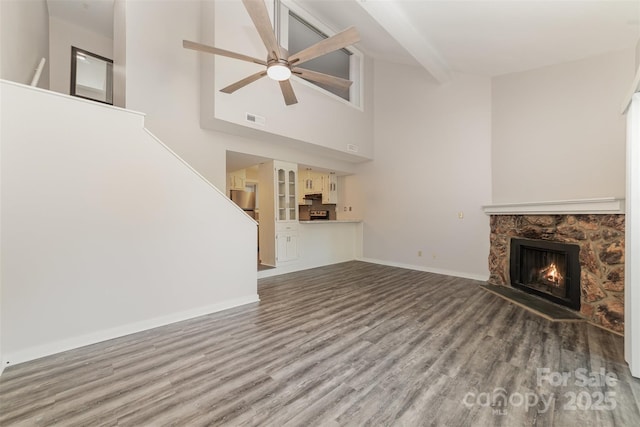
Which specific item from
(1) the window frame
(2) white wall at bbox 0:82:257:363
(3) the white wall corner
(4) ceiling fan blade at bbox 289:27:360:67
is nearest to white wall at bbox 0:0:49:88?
(2) white wall at bbox 0:82:257:363

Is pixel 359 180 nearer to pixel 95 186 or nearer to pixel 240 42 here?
pixel 240 42

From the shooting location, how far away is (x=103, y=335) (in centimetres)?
253

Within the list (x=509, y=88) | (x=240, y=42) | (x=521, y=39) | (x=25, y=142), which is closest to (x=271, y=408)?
(x=25, y=142)

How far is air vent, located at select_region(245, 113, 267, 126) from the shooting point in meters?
4.21

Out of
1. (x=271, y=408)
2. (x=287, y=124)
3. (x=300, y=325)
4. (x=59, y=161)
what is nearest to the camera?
(x=271, y=408)

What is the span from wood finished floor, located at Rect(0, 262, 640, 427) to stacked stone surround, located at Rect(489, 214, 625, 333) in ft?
0.88

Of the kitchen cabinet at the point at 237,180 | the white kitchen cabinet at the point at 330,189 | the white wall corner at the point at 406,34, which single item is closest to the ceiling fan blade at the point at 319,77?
the white wall corner at the point at 406,34

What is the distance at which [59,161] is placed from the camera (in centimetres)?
→ 234

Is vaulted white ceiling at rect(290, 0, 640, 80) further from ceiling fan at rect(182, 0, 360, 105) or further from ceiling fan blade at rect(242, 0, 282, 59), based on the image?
ceiling fan blade at rect(242, 0, 282, 59)

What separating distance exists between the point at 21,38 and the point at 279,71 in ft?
9.29

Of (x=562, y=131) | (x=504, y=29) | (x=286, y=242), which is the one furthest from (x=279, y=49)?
(x=562, y=131)

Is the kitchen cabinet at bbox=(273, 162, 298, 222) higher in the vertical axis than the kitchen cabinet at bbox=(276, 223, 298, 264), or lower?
higher

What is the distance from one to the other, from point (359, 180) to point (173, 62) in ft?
15.8

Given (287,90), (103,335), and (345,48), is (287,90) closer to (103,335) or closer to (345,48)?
(103,335)
